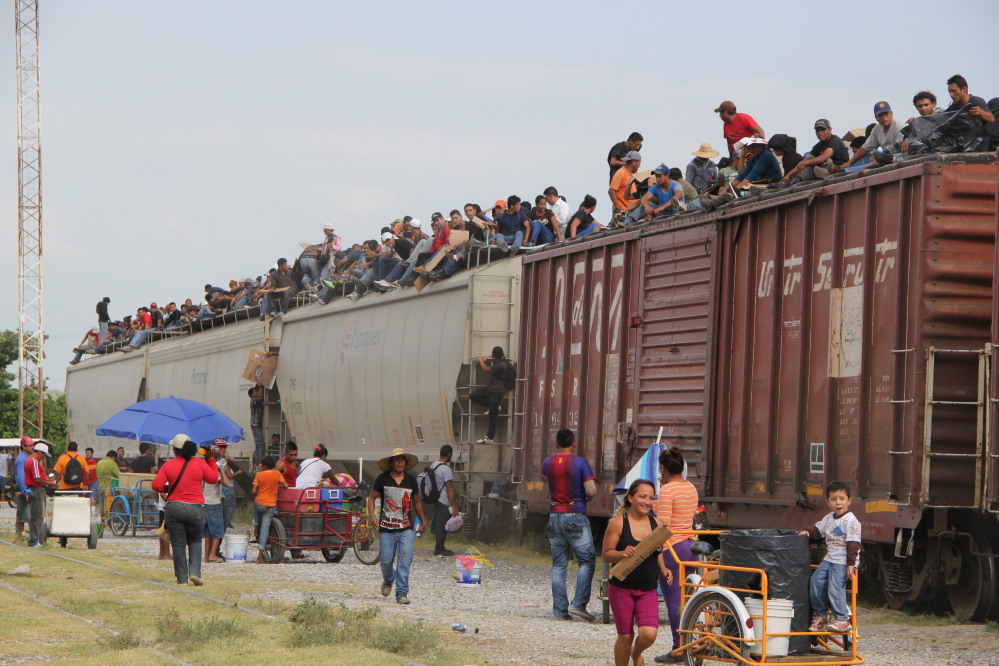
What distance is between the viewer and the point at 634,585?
8242mm

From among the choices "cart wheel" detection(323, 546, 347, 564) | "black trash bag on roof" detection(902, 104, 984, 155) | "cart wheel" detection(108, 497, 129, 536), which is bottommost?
"cart wheel" detection(108, 497, 129, 536)

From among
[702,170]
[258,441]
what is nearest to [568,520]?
[702,170]

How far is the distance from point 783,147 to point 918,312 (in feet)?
10.9

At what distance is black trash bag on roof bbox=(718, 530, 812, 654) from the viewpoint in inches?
314

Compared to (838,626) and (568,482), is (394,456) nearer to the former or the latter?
(568,482)

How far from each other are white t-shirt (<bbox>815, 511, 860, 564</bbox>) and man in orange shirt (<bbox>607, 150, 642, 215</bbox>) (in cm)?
850

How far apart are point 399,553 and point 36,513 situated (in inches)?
386

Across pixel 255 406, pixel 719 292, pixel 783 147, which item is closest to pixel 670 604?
pixel 719 292

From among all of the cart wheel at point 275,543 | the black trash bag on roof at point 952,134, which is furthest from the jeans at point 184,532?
the black trash bag on roof at point 952,134

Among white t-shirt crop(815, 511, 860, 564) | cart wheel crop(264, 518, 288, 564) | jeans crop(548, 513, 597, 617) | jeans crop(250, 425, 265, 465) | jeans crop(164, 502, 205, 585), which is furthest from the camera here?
jeans crop(250, 425, 265, 465)

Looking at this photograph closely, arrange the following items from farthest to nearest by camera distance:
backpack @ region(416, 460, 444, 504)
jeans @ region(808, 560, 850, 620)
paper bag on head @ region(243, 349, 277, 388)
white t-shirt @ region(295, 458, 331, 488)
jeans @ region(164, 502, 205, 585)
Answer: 1. paper bag on head @ region(243, 349, 277, 388)
2. white t-shirt @ region(295, 458, 331, 488)
3. backpack @ region(416, 460, 444, 504)
4. jeans @ region(164, 502, 205, 585)
5. jeans @ region(808, 560, 850, 620)

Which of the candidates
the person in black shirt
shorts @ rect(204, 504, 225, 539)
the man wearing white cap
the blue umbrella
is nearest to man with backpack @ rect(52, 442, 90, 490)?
the man wearing white cap

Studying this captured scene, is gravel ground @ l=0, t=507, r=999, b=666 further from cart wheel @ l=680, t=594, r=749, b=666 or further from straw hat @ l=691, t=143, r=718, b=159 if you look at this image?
straw hat @ l=691, t=143, r=718, b=159

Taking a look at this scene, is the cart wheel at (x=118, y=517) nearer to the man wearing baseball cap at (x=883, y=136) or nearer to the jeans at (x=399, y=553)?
the jeans at (x=399, y=553)
